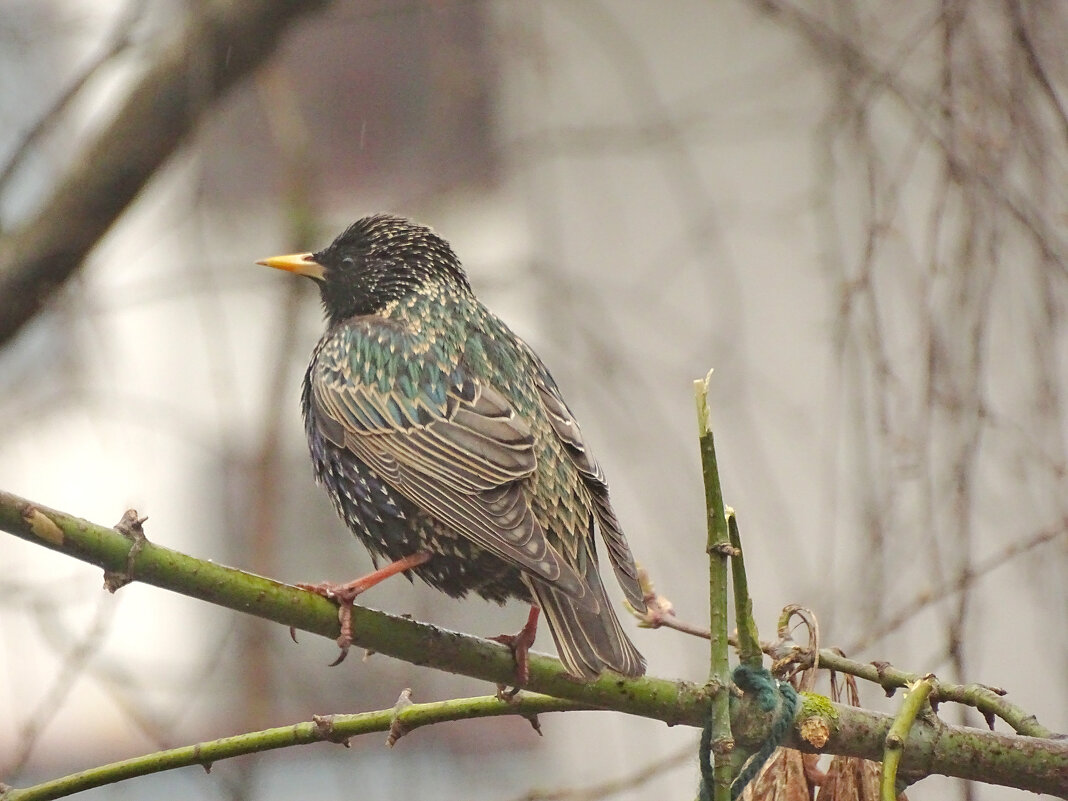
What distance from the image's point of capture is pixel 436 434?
2.62 m

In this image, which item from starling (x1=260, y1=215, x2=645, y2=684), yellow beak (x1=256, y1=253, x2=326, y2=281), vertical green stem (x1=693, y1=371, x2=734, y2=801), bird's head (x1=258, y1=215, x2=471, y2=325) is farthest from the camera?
bird's head (x1=258, y1=215, x2=471, y2=325)

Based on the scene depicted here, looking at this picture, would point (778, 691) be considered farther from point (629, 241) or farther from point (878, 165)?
point (629, 241)

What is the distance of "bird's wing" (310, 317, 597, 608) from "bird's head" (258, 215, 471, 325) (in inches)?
6.3

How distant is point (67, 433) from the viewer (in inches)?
217

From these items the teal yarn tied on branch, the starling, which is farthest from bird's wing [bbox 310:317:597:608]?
the teal yarn tied on branch

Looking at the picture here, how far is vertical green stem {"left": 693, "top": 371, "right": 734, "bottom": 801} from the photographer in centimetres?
154

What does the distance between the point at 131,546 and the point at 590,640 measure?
0.74 metres

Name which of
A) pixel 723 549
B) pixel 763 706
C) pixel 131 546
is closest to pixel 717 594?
pixel 723 549

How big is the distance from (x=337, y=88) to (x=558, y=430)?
5.06m

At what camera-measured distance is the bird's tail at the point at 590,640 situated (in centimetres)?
201

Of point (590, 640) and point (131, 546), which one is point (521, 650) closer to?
point (590, 640)

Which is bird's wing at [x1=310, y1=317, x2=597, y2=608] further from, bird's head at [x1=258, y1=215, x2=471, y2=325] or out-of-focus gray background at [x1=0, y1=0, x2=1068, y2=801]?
out-of-focus gray background at [x1=0, y1=0, x2=1068, y2=801]

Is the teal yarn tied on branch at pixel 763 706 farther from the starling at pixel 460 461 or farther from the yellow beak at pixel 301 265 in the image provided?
the yellow beak at pixel 301 265

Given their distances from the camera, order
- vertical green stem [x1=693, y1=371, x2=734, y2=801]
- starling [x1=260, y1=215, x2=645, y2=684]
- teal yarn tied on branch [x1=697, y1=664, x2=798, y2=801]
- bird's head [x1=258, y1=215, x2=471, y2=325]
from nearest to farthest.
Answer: vertical green stem [x1=693, y1=371, x2=734, y2=801] < teal yarn tied on branch [x1=697, y1=664, x2=798, y2=801] < starling [x1=260, y1=215, x2=645, y2=684] < bird's head [x1=258, y1=215, x2=471, y2=325]
